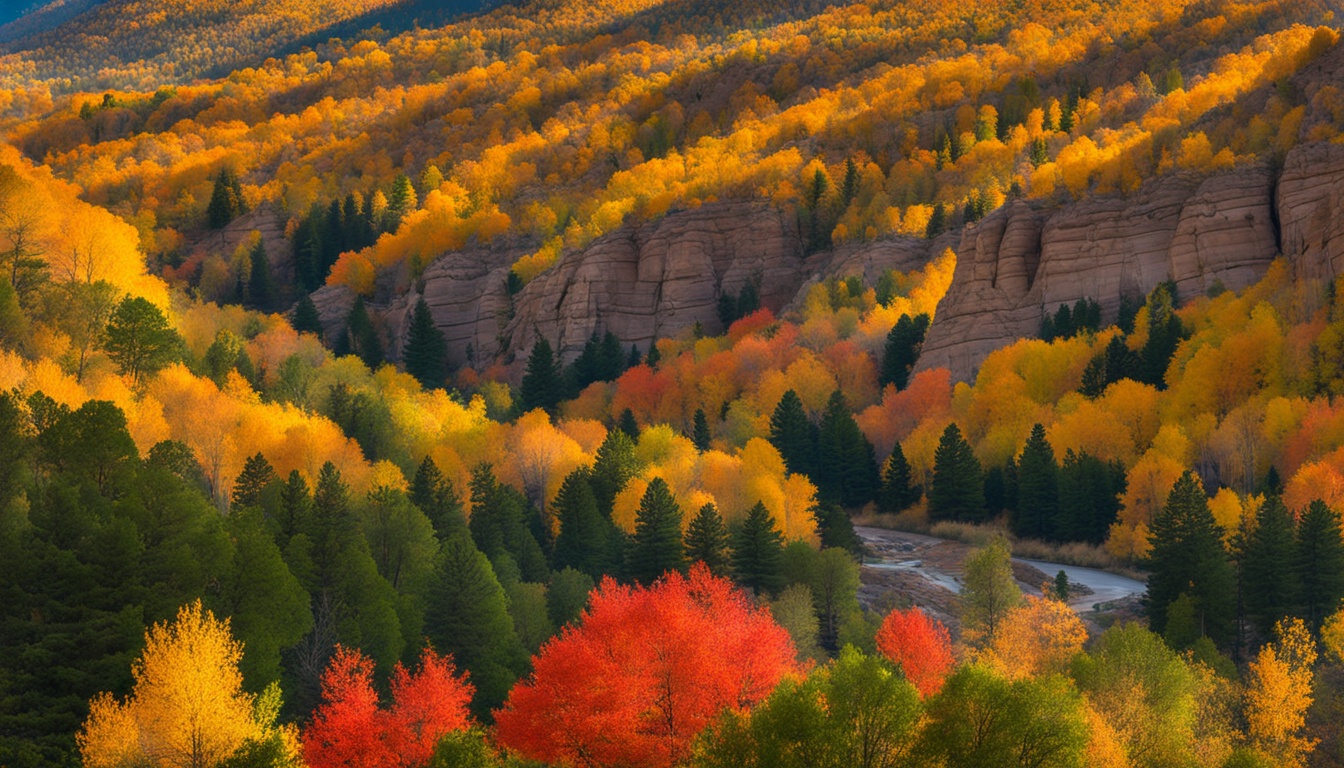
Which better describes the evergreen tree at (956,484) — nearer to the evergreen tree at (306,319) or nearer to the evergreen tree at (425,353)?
the evergreen tree at (425,353)

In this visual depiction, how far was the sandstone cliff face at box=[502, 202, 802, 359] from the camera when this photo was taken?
15138cm

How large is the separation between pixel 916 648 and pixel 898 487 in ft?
151

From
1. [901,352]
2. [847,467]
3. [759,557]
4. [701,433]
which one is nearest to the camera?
[759,557]

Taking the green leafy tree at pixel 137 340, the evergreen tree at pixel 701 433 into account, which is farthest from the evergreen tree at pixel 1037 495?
the green leafy tree at pixel 137 340

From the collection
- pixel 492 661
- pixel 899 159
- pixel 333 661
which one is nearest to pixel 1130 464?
pixel 492 661

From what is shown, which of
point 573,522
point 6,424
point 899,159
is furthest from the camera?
point 899,159

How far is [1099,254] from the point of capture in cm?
11956

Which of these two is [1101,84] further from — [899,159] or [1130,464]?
[1130,464]

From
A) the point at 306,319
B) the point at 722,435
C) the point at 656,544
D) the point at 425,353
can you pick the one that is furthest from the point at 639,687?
the point at 306,319

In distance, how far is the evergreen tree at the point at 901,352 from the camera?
416 feet

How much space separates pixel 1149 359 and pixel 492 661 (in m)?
63.9

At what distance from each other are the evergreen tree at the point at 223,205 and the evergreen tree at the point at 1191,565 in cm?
13805

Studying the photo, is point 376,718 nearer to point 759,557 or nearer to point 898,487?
point 759,557

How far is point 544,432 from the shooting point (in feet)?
328
